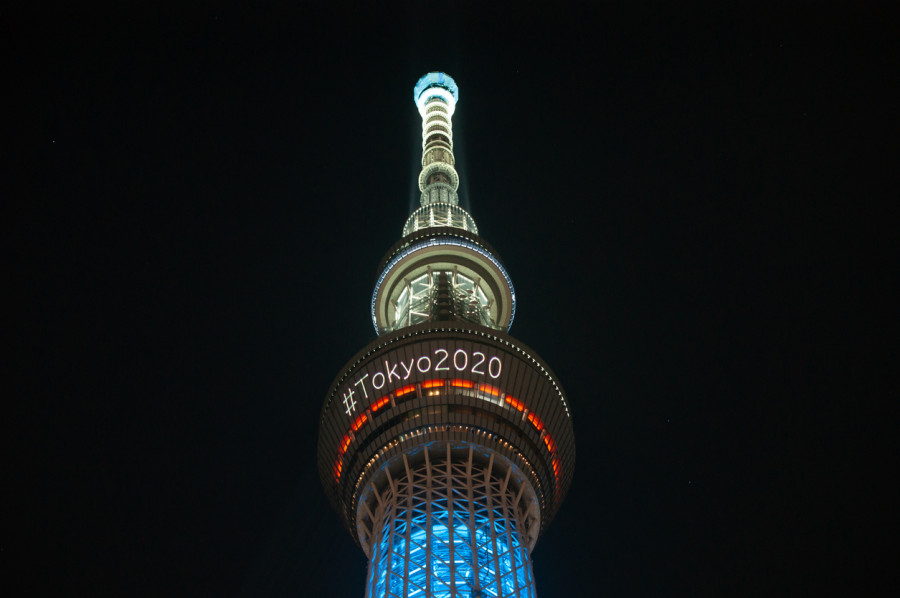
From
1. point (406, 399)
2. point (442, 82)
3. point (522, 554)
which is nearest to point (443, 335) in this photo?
point (406, 399)

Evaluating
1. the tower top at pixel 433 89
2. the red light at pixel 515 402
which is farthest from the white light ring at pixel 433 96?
the red light at pixel 515 402

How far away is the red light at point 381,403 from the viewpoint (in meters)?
42.6

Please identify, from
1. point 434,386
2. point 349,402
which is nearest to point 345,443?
point 349,402

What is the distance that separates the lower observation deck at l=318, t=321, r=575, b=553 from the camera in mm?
41969

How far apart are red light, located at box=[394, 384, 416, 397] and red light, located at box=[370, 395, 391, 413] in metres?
0.45

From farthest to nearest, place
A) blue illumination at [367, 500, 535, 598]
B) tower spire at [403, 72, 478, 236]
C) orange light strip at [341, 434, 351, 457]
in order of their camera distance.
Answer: tower spire at [403, 72, 478, 236] → orange light strip at [341, 434, 351, 457] → blue illumination at [367, 500, 535, 598]

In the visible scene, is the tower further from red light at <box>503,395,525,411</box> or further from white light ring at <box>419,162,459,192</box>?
white light ring at <box>419,162,459,192</box>

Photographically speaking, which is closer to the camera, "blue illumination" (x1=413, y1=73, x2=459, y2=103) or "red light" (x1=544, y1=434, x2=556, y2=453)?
"red light" (x1=544, y1=434, x2=556, y2=453)

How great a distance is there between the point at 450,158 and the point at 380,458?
3113 centimetres

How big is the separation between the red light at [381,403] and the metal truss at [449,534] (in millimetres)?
2931

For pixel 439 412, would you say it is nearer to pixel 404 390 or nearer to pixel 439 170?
pixel 404 390

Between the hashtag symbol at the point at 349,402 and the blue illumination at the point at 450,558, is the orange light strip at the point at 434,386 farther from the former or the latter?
the blue illumination at the point at 450,558

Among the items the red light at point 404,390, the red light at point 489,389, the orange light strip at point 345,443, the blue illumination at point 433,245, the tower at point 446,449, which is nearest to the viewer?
the tower at point 446,449

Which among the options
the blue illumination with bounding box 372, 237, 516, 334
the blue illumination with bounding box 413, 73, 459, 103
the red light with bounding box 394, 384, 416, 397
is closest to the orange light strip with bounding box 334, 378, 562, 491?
the red light with bounding box 394, 384, 416, 397
